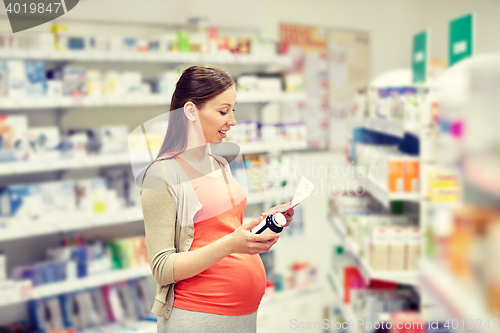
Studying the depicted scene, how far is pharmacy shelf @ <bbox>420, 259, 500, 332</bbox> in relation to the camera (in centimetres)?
80

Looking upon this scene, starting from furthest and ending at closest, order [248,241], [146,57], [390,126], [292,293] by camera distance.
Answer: [292,293], [146,57], [390,126], [248,241]

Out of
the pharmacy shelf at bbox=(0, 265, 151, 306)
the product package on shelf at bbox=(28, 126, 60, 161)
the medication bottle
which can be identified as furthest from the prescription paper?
the product package on shelf at bbox=(28, 126, 60, 161)

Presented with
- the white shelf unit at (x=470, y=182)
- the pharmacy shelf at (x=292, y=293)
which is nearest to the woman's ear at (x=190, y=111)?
the white shelf unit at (x=470, y=182)

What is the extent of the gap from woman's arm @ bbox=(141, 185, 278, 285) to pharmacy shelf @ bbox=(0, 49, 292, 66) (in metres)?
1.76

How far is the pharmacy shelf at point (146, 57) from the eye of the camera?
2463 millimetres

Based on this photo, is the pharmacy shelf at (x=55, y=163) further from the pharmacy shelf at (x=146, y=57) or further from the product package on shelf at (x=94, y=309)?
the product package on shelf at (x=94, y=309)

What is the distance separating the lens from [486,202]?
0.87 metres

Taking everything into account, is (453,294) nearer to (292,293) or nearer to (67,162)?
(67,162)

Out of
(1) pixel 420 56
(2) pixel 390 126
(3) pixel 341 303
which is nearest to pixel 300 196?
(2) pixel 390 126

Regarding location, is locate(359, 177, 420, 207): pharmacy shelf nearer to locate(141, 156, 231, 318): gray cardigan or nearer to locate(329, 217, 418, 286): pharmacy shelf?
locate(329, 217, 418, 286): pharmacy shelf

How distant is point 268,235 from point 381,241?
135 cm

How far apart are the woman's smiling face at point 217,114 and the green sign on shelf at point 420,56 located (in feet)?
5.52

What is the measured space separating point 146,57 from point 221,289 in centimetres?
195

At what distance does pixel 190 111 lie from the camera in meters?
1.20
